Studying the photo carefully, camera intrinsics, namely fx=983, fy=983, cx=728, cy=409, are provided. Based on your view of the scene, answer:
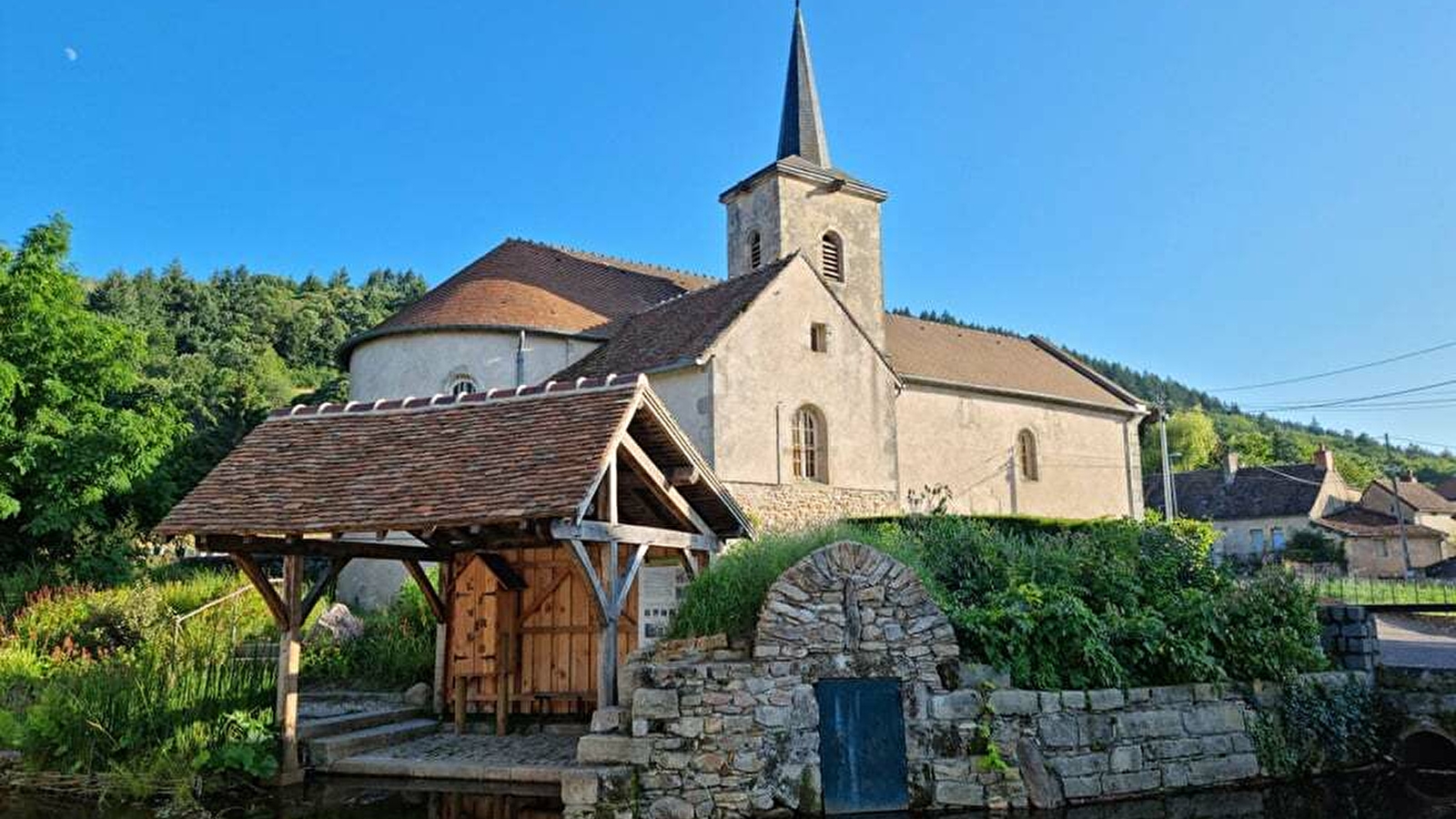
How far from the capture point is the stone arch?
937 centimetres

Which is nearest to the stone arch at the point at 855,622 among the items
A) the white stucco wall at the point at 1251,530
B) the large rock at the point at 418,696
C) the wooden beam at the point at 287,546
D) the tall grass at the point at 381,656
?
the wooden beam at the point at 287,546

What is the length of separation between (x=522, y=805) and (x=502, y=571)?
3801mm

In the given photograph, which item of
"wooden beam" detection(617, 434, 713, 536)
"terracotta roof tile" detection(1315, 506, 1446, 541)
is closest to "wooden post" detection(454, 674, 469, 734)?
"wooden beam" detection(617, 434, 713, 536)

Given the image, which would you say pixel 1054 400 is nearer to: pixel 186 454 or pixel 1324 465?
pixel 186 454

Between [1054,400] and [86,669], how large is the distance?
23307 millimetres

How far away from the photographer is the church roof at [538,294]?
827 inches

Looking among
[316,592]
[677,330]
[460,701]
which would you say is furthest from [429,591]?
[677,330]

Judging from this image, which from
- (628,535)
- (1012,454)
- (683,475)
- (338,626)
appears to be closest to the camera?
(628,535)

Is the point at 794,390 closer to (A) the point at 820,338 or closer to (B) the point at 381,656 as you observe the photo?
(A) the point at 820,338

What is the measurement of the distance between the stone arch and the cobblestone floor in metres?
2.66

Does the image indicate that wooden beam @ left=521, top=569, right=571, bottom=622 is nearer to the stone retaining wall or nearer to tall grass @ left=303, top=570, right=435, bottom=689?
tall grass @ left=303, top=570, right=435, bottom=689

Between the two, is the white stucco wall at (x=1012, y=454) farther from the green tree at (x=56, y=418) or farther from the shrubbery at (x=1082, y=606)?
the green tree at (x=56, y=418)

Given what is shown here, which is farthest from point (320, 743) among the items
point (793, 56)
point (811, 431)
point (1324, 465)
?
point (1324, 465)

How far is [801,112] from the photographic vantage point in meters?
27.0
